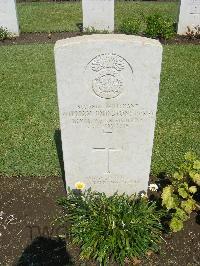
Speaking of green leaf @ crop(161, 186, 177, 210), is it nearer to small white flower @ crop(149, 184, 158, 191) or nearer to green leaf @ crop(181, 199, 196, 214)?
green leaf @ crop(181, 199, 196, 214)

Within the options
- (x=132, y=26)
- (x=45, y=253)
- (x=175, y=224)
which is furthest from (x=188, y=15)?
(x=45, y=253)

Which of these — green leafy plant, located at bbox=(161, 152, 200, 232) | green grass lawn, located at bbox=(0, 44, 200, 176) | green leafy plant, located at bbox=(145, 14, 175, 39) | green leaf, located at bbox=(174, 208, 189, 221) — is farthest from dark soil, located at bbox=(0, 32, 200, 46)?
green leaf, located at bbox=(174, 208, 189, 221)

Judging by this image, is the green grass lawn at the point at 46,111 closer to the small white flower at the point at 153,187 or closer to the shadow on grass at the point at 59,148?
the shadow on grass at the point at 59,148

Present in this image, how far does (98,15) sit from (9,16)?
2.78m

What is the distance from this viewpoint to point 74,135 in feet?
12.8

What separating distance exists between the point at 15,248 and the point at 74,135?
1465 mm

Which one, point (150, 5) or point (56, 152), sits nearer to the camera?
point (56, 152)

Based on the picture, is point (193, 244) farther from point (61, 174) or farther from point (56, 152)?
point (56, 152)

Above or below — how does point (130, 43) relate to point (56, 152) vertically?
above

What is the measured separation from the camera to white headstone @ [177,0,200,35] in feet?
34.9

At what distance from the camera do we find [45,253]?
397 centimetres

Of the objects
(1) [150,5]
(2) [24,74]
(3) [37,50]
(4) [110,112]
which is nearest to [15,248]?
(4) [110,112]

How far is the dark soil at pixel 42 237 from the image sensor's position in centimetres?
390

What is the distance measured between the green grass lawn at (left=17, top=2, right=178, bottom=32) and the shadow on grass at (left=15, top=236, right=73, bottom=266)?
29.2 ft
